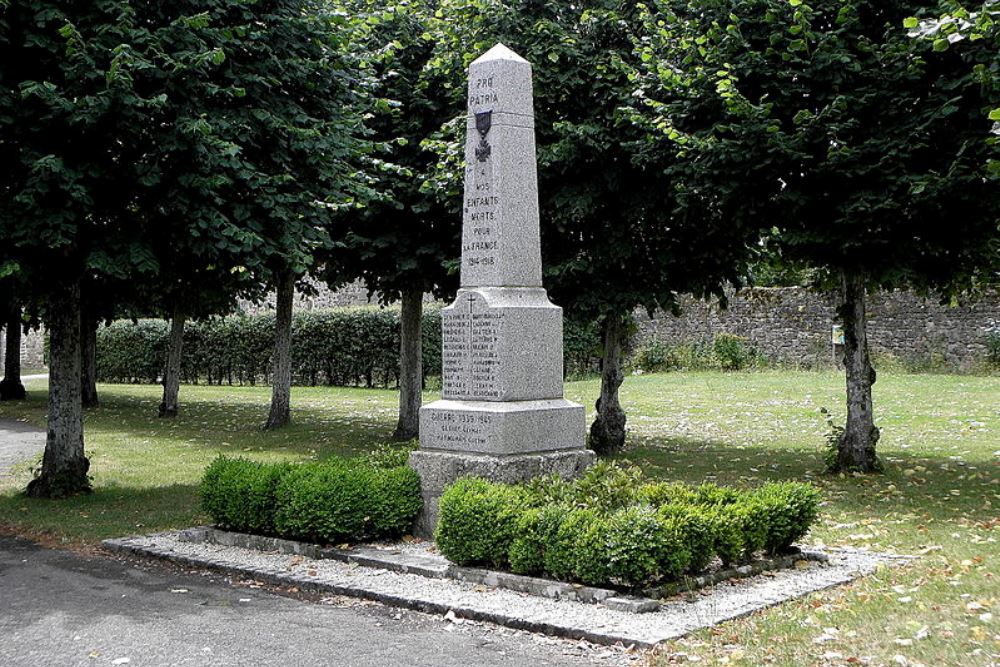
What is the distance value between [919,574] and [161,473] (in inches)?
434

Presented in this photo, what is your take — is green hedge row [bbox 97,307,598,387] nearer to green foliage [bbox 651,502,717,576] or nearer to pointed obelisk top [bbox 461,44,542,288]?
pointed obelisk top [bbox 461,44,542,288]

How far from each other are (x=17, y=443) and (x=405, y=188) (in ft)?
30.2

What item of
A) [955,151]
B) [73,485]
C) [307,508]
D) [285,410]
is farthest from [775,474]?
[285,410]

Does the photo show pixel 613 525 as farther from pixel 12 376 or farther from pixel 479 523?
pixel 12 376

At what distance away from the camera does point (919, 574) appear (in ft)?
27.2

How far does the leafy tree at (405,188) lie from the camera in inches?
683

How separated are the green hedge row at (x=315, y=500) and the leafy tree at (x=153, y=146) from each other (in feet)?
8.60

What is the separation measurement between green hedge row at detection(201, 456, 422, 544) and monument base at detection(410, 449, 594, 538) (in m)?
0.12

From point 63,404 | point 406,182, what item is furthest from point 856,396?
point 63,404

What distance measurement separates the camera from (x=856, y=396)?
14.0m

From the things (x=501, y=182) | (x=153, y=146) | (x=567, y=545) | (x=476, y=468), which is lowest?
(x=567, y=545)

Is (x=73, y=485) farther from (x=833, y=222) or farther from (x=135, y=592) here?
(x=833, y=222)

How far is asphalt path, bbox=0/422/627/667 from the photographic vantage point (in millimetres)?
6512

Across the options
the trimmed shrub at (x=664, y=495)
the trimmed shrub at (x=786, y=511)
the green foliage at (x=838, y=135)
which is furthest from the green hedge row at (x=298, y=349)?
the trimmed shrub at (x=664, y=495)
